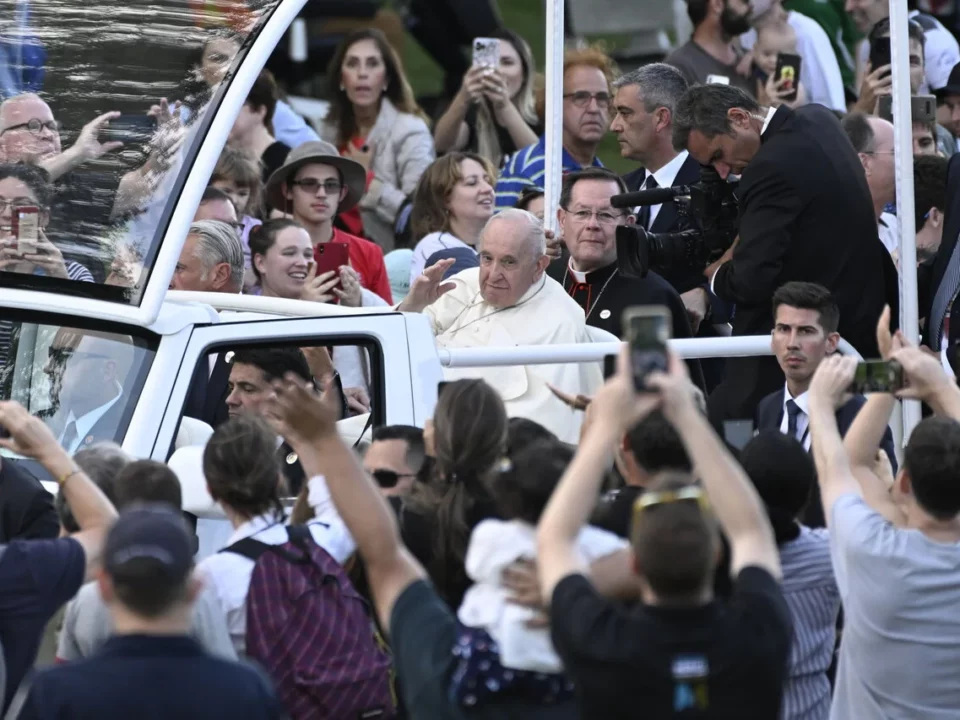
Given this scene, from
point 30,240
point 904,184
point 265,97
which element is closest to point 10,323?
point 30,240

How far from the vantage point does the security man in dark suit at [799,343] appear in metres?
6.70

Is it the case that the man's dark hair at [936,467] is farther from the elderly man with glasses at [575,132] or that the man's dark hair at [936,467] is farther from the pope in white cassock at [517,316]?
the elderly man with glasses at [575,132]

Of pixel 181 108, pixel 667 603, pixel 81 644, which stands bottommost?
pixel 81 644

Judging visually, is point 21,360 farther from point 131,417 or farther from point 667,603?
point 667,603

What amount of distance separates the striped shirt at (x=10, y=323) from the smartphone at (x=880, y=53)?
5478 mm

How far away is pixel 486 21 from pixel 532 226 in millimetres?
7839

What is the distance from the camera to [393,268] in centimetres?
963

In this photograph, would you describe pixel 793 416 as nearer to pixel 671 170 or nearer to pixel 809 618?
pixel 809 618

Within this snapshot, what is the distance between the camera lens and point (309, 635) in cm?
468

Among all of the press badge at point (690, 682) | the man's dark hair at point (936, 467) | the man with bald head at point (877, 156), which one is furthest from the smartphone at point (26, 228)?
the man with bald head at point (877, 156)

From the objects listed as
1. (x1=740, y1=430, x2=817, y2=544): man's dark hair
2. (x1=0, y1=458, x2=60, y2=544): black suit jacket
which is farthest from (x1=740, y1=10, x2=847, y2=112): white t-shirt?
(x1=0, y1=458, x2=60, y2=544): black suit jacket

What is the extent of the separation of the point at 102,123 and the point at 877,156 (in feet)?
12.3

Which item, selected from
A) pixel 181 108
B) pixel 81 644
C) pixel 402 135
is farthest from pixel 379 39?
pixel 81 644

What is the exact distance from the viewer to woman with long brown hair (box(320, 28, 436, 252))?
10.7m
